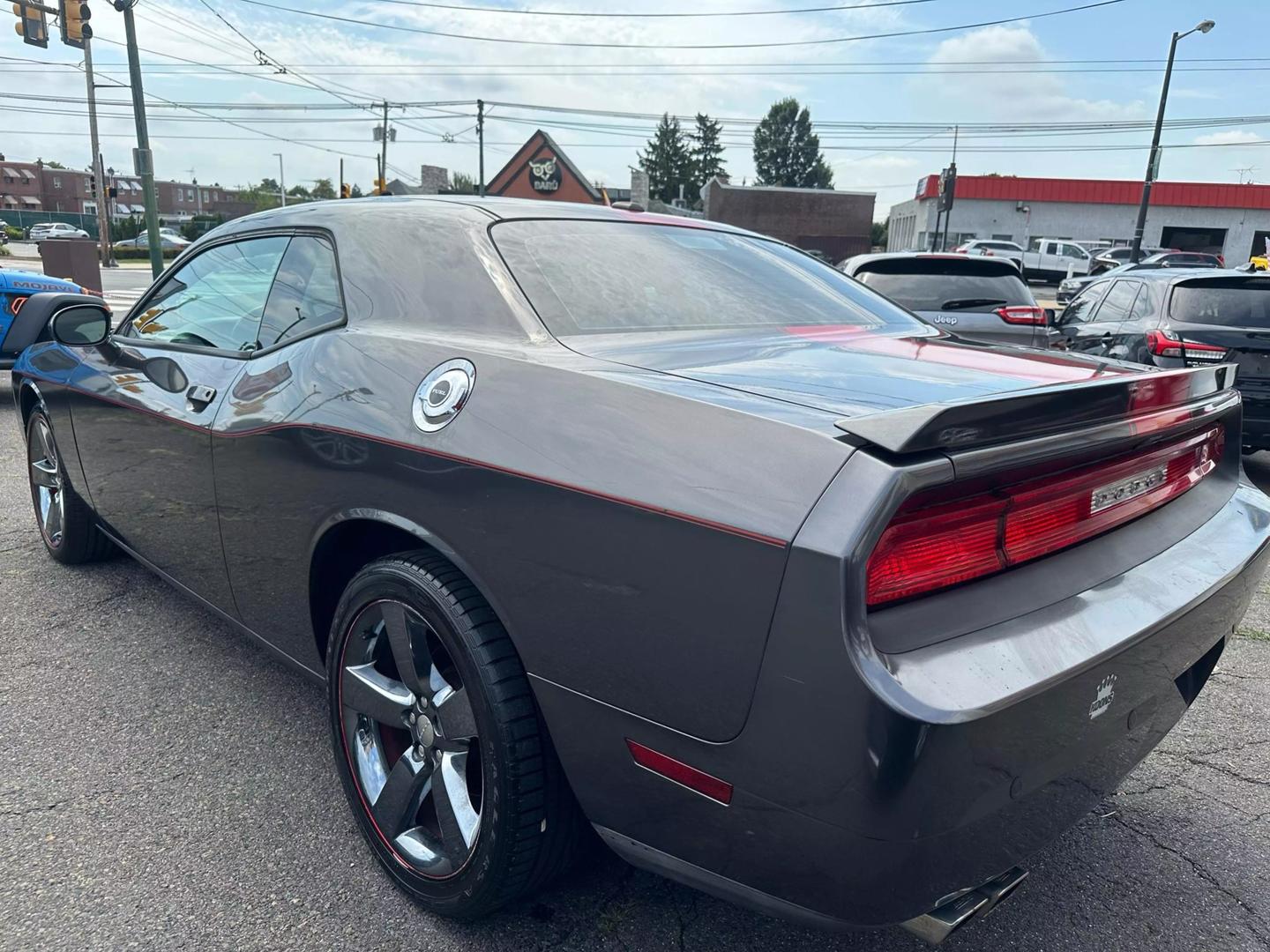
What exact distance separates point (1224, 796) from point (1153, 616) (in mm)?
1356

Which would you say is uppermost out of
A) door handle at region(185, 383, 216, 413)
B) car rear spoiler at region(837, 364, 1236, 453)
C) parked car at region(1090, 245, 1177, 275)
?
parked car at region(1090, 245, 1177, 275)

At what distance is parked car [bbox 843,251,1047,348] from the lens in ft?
24.1

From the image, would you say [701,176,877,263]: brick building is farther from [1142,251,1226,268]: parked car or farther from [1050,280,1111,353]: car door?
[1050,280,1111,353]: car door

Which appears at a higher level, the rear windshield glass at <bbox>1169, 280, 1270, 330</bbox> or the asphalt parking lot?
the rear windshield glass at <bbox>1169, 280, 1270, 330</bbox>

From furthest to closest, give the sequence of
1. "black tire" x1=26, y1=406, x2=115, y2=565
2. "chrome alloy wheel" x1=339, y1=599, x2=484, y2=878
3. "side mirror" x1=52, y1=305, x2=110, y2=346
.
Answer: "black tire" x1=26, y1=406, x2=115, y2=565, "side mirror" x1=52, y1=305, x2=110, y2=346, "chrome alloy wheel" x1=339, y1=599, x2=484, y2=878

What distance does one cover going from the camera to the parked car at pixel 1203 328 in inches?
227

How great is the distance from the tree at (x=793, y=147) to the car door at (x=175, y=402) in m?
97.5

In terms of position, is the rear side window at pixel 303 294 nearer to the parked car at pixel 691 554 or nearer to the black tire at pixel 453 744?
the parked car at pixel 691 554

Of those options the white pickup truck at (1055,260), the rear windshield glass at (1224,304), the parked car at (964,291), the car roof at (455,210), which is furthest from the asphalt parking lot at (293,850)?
the white pickup truck at (1055,260)

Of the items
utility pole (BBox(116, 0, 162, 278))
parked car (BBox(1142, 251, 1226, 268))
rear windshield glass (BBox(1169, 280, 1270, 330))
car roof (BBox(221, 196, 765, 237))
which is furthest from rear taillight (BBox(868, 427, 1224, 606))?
parked car (BBox(1142, 251, 1226, 268))

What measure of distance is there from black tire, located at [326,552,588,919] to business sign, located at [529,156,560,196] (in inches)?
1283

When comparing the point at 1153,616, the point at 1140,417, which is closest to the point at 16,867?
the point at 1153,616

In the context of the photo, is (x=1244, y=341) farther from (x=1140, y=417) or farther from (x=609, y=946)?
(x=609, y=946)

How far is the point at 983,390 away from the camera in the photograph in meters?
1.62
